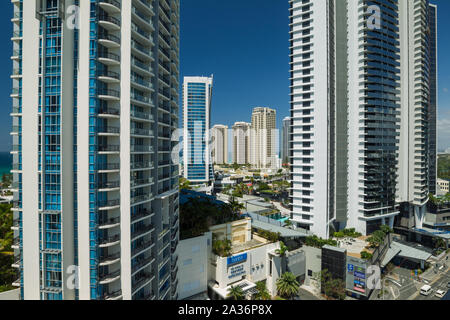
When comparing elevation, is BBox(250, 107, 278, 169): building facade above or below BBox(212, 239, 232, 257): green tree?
above

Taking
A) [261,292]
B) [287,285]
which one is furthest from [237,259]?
[287,285]

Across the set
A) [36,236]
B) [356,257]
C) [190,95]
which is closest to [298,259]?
[356,257]

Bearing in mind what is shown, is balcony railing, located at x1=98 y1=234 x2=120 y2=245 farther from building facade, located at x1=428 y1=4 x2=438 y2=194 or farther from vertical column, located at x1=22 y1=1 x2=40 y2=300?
building facade, located at x1=428 y1=4 x2=438 y2=194

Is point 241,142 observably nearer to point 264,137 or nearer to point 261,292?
point 264,137

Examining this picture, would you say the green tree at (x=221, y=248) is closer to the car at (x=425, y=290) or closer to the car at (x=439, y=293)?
the car at (x=425, y=290)

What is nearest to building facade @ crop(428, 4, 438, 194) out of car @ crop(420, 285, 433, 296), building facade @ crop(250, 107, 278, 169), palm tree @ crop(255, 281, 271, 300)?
car @ crop(420, 285, 433, 296)

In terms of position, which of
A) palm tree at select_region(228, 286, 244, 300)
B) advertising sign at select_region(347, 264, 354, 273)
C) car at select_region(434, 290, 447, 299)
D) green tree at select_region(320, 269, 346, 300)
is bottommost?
car at select_region(434, 290, 447, 299)

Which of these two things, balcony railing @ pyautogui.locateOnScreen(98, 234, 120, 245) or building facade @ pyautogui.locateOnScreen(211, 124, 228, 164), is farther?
building facade @ pyautogui.locateOnScreen(211, 124, 228, 164)
